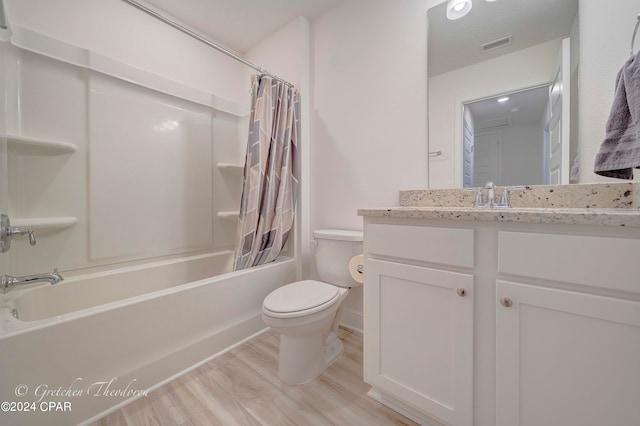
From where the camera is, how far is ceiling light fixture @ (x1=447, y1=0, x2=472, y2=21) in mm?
1392

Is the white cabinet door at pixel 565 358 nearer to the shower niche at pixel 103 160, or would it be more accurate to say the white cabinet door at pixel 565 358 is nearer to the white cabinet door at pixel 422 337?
the white cabinet door at pixel 422 337

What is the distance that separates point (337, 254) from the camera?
5.51 feet

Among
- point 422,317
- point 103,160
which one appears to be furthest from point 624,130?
point 103,160

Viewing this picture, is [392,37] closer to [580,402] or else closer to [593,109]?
[593,109]

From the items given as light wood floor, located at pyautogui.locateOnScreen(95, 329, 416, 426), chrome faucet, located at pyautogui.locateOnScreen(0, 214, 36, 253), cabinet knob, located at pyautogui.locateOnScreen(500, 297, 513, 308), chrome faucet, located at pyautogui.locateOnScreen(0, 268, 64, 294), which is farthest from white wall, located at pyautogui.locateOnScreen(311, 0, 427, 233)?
chrome faucet, located at pyautogui.locateOnScreen(0, 214, 36, 253)

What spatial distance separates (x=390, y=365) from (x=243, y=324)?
1.02 m

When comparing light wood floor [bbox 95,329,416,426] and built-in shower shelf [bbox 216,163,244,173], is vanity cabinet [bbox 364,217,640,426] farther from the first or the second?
built-in shower shelf [bbox 216,163,244,173]

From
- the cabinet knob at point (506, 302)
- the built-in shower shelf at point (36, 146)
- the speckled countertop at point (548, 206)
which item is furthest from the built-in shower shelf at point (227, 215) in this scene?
the cabinet knob at point (506, 302)

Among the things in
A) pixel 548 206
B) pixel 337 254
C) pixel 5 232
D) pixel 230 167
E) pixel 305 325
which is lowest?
pixel 305 325

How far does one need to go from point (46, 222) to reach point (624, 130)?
272 cm

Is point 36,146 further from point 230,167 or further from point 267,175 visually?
point 267,175

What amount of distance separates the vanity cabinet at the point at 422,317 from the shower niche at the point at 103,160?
1646mm

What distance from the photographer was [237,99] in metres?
2.52

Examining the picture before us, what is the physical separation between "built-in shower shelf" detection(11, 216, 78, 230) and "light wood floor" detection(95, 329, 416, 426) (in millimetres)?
1075
